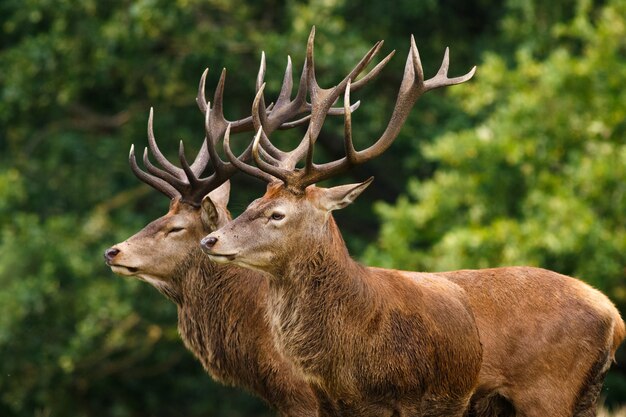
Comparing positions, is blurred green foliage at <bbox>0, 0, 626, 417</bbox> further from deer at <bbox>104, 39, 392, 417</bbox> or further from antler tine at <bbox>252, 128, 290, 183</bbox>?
antler tine at <bbox>252, 128, 290, 183</bbox>

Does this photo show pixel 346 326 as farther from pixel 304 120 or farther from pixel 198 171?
pixel 198 171

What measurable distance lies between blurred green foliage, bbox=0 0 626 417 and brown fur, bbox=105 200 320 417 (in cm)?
548

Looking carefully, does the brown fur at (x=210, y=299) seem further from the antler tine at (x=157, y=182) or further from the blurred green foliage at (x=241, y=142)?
the blurred green foliage at (x=241, y=142)

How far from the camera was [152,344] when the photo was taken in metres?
17.4

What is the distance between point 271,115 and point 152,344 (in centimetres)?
925

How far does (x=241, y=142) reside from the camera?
16.5m

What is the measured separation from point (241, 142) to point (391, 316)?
950 centimetres

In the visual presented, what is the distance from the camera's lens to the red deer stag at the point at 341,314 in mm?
7062

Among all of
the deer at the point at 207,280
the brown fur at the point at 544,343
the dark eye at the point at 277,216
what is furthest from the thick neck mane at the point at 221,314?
the brown fur at the point at 544,343

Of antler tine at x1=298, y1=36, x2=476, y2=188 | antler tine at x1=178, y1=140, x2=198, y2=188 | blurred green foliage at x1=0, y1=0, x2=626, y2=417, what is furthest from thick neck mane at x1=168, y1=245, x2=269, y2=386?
blurred green foliage at x1=0, y1=0, x2=626, y2=417

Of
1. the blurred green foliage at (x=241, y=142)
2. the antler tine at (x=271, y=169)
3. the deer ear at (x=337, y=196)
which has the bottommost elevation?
the blurred green foliage at (x=241, y=142)

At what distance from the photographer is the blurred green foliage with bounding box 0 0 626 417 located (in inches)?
558

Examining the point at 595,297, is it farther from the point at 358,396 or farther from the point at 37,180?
the point at 37,180

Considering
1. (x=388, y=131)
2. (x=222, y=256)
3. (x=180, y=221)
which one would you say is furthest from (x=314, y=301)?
(x=180, y=221)
